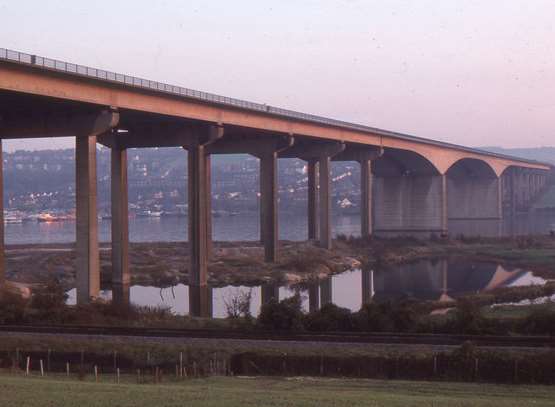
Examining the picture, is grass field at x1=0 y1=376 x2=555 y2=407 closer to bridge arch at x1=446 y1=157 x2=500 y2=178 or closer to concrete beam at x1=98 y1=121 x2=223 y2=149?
concrete beam at x1=98 y1=121 x2=223 y2=149

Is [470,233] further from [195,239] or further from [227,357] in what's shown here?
[227,357]

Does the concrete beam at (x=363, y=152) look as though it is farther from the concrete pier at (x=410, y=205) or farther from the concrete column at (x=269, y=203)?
the concrete column at (x=269, y=203)

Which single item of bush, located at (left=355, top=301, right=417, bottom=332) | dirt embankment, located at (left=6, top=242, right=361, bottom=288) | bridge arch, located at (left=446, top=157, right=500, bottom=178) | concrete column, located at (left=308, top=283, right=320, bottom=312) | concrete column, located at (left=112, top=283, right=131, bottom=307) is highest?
bridge arch, located at (left=446, top=157, right=500, bottom=178)

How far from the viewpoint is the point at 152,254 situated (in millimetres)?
79750

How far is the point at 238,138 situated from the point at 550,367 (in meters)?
53.7

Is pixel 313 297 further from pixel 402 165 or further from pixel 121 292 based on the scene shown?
pixel 402 165

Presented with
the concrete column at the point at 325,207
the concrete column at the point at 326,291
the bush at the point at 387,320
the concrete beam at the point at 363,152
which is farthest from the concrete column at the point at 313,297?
the concrete beam at the point at 363,152

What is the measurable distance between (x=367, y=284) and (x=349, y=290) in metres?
4.95

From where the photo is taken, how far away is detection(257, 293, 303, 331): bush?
33.5 metres

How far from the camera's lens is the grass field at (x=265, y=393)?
19.2 m

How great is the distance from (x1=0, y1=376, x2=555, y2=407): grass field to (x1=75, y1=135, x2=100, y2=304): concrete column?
80.7 feet

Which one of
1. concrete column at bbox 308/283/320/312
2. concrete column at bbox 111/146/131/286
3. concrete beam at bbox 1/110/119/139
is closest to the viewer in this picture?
concrete beam at bbox 1/110/119/139

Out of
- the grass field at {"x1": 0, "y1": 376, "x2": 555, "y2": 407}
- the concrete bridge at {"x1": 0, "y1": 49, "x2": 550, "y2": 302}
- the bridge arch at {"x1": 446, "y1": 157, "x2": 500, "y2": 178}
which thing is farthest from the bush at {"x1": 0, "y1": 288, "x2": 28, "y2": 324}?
the bridge arch at {"x1": 446, "y1": 157, "x2": 500, "y2": 178}

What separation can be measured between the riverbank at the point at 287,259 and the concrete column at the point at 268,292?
1.81m
